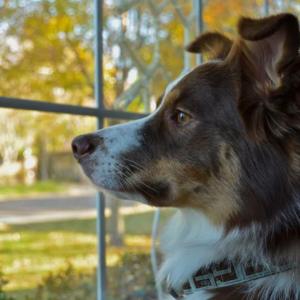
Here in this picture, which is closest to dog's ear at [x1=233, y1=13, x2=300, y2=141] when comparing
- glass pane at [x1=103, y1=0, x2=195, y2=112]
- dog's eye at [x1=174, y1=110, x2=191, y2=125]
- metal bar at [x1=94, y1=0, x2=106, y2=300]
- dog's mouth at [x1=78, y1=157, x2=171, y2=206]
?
dog's eye at [x1=174, y1=110, x2=191, y2=125]

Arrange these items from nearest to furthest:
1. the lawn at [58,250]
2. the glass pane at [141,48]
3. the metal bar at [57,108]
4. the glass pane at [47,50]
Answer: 1. the metal bar at [57,108]
2. the lawn at [58,250]
3. the glass pane at [141,48]
4. the glass pane at [47,50]

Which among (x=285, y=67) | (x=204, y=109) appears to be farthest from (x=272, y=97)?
(x=204, y=109)

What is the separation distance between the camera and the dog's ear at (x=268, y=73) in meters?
1.10

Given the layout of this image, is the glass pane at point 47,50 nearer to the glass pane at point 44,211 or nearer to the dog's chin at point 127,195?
the glass pane at point 44,211

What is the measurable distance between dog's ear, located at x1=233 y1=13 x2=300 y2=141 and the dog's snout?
1.42 feet

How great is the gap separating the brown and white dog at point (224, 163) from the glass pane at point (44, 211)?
2.81 ft

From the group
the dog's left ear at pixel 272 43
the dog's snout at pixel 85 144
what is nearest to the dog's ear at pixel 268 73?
the dog's left ear at pixel 272 43

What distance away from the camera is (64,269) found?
257cm

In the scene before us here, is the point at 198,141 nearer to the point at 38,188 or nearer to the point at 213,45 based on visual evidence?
the point at 213,45

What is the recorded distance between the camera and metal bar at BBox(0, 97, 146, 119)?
4.93 feet

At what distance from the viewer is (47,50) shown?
13.4ft

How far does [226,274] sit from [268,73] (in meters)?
0.57

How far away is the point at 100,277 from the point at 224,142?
817mm

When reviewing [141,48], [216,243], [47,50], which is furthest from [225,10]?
[216,243]
